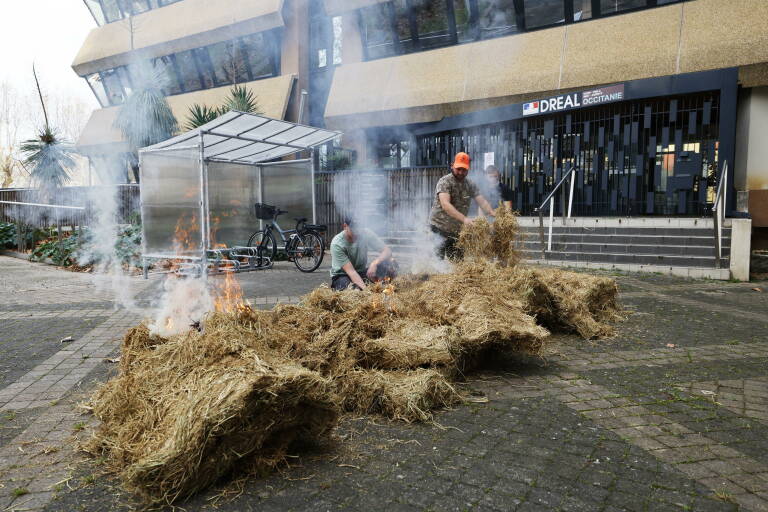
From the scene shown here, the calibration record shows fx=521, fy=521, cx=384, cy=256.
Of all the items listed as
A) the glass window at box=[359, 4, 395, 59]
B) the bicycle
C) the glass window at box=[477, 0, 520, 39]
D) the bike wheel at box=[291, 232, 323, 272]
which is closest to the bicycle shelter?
the bicycle

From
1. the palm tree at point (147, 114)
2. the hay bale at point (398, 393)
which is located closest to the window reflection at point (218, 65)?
the palm tree at point (147, 114)

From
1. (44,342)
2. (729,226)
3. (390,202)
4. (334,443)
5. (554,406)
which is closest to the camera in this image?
(334,443)

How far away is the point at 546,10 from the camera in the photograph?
1334 cm

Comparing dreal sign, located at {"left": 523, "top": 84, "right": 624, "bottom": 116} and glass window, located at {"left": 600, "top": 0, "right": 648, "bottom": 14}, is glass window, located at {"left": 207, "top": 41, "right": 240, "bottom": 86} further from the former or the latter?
glass window, located at {"left": 600, "top": 0, "right": 648, "bottom": 14}

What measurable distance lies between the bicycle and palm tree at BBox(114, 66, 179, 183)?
6.06 meters

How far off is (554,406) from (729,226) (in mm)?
8562

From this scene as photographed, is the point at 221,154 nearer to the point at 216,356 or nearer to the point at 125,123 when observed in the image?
the point at 216,356

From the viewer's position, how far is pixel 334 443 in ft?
9.24

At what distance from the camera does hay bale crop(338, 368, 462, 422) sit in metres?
3.11

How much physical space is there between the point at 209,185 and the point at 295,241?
206 cm

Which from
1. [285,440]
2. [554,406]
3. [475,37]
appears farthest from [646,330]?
[475,37]

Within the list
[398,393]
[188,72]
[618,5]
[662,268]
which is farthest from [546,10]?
[188,72]

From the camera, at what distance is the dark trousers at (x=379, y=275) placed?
5.58m

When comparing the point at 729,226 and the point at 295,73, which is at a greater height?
the point at 295,73
